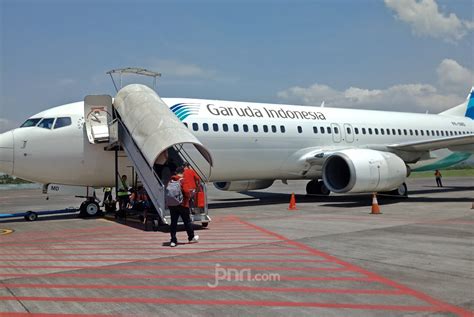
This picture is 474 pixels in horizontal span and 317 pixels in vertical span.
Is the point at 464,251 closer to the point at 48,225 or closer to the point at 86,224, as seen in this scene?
the point at 86,224

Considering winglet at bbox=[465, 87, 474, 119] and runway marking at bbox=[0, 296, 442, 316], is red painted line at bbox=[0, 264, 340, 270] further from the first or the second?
winglet at bbox=[465, 87, 474, 119]

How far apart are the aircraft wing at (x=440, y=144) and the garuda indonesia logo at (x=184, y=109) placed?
8969 mm

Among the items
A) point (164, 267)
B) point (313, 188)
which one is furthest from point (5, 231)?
point (313, 188)

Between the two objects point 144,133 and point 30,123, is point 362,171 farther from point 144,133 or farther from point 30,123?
point 30,123

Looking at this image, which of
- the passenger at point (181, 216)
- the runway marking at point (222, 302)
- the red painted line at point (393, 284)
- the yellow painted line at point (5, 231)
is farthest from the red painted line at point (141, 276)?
the yellow painted line at point (5, 231)

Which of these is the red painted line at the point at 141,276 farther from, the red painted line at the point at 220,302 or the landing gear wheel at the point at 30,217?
the landing gear wheel at the point at 30,217

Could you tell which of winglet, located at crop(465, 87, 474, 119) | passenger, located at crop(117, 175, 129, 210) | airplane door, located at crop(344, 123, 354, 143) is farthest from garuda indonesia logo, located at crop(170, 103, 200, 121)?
winglet, located at crop(465, 87, 474, 119)

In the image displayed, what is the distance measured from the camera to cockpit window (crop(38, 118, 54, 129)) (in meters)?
13.6

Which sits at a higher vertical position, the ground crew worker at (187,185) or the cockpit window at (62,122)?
the cockpit window at (62,122)

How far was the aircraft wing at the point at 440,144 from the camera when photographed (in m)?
17.5

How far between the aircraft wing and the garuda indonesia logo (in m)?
8.97

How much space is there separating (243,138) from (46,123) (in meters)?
6.60

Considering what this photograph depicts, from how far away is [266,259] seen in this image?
759 cm

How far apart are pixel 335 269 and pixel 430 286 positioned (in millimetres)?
1396
